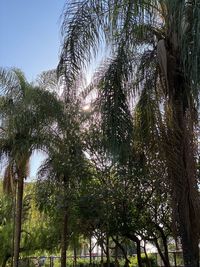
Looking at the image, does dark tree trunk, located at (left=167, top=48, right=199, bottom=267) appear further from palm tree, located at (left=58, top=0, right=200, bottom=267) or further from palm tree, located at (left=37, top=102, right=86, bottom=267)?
palm tree, located at (left=37, top=102, right=86, bottom=267)

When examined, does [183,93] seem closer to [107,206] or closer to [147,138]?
[147,138]

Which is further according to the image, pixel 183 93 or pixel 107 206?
pixel 107 206

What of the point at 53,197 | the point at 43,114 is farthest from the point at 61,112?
the point at 53,197

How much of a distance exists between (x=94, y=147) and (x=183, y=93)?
16.0 ft

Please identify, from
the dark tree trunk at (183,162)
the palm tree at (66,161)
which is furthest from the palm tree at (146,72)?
the palm tree at (66,161)

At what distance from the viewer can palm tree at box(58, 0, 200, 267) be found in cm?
784

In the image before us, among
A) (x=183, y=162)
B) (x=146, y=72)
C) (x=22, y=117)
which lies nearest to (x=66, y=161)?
(x=22, y=117)

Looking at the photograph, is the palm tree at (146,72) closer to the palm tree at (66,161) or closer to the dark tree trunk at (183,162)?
the dark tree trunk at (183,162)

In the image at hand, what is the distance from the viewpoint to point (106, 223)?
1312cm

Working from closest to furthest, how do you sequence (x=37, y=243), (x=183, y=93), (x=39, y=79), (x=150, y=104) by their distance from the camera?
1. (x=183, y=93)
2. (x=150, y=104)
3. (x=39, y=79)
4. (x=37, y=243)

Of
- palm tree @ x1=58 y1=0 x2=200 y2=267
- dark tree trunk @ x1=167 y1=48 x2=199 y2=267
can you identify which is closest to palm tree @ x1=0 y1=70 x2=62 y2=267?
palm tree @ x1=58 y1=0 x2=200 y2=267

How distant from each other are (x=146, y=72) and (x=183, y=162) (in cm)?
226

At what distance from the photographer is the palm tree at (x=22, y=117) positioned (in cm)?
1312

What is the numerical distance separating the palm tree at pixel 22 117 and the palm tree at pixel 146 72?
4.73m
